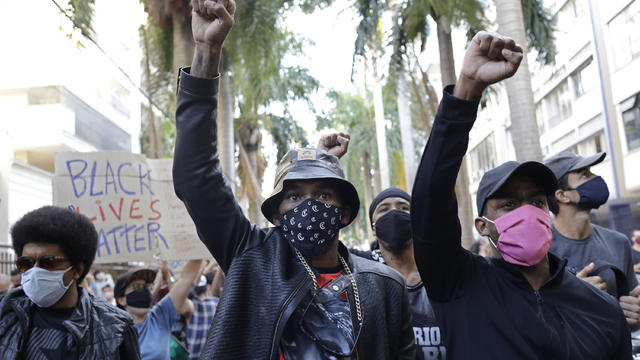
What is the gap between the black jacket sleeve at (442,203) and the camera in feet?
7.58

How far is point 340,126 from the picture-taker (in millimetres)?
37094

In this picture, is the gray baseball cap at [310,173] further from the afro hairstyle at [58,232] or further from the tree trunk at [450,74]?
the tree trunk at [450,74]

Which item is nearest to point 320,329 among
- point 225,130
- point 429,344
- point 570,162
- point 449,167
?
point 449,167

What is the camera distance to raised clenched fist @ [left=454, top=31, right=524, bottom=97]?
7.24 feet

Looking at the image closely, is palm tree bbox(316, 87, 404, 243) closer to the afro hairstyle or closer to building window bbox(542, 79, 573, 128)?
building window bbox(542, 79, 573, 128)

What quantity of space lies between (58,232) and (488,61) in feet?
7.90

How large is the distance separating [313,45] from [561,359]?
2226 cm

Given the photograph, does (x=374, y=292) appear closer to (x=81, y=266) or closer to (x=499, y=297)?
(x=499, y=297)

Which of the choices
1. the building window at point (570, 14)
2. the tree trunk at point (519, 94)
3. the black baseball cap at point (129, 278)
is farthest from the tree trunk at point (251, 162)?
the building window at point (570, 14)

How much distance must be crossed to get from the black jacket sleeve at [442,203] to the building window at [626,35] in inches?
859

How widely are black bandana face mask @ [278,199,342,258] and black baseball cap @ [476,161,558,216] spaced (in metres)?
0.69

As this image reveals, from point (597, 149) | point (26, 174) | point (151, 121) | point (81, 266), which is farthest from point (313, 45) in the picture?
point (81, 266)

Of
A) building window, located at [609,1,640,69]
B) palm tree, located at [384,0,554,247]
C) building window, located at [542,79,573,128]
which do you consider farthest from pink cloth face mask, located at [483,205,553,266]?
building window, located at [542,79,573,128]

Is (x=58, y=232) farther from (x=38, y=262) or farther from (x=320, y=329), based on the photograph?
(x=320, y=329)
